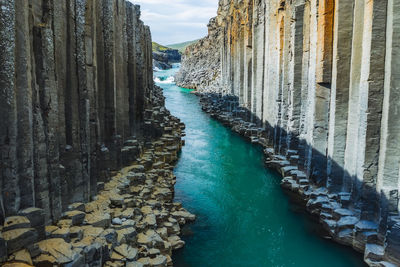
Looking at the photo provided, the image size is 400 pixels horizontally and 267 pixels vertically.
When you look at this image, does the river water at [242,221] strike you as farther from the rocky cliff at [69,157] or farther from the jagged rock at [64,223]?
the jagged rock at [64,223]

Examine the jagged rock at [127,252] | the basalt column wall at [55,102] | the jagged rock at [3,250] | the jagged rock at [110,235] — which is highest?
the basalt column wall at [55,102]

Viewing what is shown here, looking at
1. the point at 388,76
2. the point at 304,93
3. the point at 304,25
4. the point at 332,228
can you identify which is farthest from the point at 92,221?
the point at 304,25

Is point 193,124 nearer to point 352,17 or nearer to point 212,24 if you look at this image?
point 352,17

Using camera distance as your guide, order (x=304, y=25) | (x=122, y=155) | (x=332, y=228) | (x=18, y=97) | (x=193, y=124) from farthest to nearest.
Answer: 1. (x=193, y=124)
2. (x=304, y=25)
3. (x=122, y=155)
4. (x=332, y=228)
5. (x=18, y=97)

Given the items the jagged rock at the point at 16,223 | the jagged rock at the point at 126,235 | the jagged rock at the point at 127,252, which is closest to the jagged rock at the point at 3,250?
the jagged rock at the point at 16,223

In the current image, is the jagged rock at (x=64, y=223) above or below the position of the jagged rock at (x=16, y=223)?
below

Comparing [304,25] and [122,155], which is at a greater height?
[304,25]

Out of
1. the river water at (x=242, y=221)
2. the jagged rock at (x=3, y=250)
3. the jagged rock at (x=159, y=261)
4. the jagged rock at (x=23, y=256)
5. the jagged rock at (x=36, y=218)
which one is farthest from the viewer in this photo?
the river water at (x=242, y=221)
